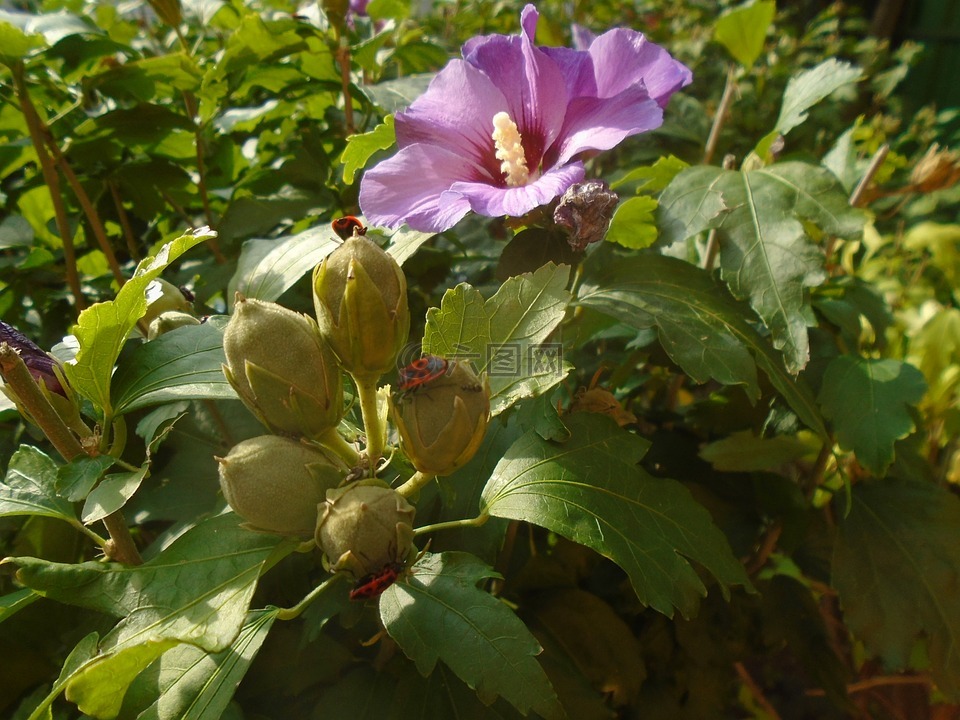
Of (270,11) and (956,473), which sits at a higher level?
(270,11)

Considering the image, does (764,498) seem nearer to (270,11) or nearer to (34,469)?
(34,469)


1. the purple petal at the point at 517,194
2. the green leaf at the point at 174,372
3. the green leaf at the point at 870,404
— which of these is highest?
the purple petal at the point at 517,194

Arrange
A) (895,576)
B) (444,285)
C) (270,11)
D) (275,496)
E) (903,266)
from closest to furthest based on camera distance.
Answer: (275,496), (895,576), (444,285), (270,11), (903,266)

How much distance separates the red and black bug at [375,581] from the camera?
322 millimetres

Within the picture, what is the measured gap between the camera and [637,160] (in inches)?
38.3

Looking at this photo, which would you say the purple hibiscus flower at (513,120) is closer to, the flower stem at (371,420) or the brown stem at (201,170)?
the flower stem at (371,420)

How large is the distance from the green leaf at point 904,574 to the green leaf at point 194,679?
46 centimetres

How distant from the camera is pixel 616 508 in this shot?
1.29 feet

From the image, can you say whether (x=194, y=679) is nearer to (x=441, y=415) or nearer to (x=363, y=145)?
(x=441, y=415)

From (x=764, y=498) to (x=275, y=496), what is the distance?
46 cm

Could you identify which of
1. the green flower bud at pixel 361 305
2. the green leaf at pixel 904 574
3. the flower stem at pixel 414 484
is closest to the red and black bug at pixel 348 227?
the green flower bud at pixel 361 305

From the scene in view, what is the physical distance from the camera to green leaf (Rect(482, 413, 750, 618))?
37 centimetres

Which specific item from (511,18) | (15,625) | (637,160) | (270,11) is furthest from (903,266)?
(15,625)

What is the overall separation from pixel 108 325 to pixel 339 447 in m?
0.14
